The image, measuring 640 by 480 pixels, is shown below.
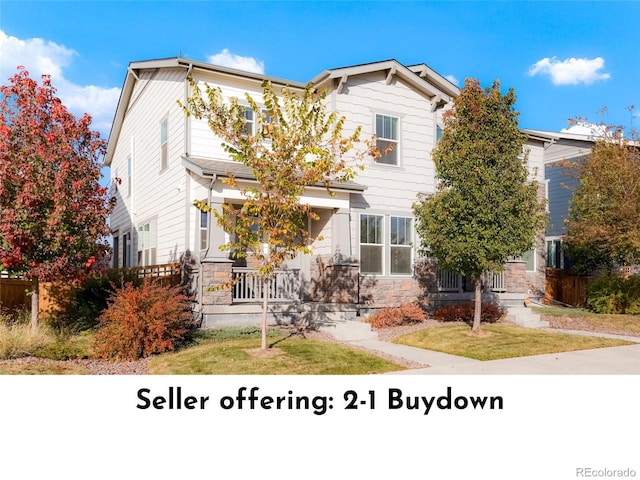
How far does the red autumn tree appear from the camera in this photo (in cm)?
1204

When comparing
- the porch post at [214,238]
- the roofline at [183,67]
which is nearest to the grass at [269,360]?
the porch post at [214,238]

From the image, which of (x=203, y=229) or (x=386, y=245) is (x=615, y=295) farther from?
(x=203, y=229)

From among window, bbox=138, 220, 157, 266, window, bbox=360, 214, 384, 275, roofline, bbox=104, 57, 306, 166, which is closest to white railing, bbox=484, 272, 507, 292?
window, bbox=360, 214, 384, 275

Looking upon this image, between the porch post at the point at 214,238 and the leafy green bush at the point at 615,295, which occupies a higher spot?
the porch post at the point at 214,238

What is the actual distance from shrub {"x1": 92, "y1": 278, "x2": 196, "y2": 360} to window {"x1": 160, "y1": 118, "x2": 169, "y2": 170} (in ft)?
21.7

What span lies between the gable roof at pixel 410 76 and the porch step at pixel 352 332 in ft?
23.3

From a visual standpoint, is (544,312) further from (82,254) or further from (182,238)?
(82,254)

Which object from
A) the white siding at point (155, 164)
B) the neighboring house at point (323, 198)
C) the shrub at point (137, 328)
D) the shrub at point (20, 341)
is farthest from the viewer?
the white siding at point (155, 164)

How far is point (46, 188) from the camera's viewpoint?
40.1 ft

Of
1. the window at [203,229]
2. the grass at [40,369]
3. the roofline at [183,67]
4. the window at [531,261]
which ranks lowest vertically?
the grass at [40,369]

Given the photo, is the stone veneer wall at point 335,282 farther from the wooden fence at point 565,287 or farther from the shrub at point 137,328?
the wooden fence at point 565,287

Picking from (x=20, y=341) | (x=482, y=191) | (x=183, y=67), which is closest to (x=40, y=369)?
(x=20, y=341)

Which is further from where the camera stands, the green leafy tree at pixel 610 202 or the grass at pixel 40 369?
the green leafy tree at pixel 610 202

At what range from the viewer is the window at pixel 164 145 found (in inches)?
682
